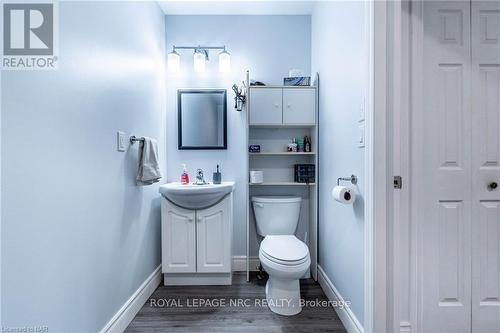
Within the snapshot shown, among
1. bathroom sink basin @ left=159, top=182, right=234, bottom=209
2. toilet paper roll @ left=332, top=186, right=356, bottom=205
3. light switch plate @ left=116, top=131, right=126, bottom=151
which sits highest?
light switch plate @ left=116, top=131, right=126, bottom=151

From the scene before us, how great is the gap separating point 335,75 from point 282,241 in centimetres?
131

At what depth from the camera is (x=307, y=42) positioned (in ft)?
8.05

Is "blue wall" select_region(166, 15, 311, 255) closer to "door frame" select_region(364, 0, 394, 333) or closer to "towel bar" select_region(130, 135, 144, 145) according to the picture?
"towel bar" select_region(130, 135, 144, 145)

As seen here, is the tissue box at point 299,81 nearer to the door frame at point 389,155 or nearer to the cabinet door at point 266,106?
the cabinet door at point 266,106

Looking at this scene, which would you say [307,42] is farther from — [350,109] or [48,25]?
[48,25]

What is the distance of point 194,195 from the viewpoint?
A: 1.94 meters

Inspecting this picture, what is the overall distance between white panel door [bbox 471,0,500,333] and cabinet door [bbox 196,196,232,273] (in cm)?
161

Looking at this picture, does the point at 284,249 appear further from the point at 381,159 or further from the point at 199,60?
the point at 199,60

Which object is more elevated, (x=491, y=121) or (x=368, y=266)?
(x=491, y=121)

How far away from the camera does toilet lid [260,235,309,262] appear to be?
1.64 meters

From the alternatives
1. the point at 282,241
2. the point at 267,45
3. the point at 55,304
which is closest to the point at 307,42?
the point at 267,45

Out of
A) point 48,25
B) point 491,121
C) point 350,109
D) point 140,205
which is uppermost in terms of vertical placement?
point 48,25

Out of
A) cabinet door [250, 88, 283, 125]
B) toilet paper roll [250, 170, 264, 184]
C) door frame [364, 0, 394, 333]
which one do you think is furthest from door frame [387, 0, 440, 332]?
toilet paper roll [250, 170, 264, 184]

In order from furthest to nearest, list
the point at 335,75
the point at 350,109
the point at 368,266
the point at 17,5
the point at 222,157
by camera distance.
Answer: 1. the point at 222,157
2. the point at 335,75
3. the point at 350,109
4. the point at 368,266
5. the point at 17,5
